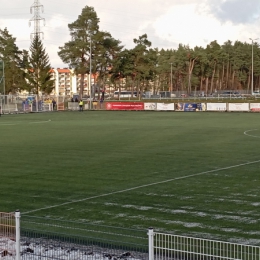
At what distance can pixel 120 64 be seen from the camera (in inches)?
4481

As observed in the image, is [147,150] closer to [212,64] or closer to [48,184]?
[48,184]

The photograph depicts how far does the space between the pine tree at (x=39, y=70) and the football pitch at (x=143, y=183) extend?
274 ft

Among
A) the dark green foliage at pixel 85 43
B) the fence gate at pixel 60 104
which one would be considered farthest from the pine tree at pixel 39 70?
the fence gate at pixel 60 104

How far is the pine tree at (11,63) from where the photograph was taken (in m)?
119

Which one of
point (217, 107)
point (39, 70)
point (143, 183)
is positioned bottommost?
point (143, 183)

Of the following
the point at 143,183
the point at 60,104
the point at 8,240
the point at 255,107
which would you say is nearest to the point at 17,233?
the point at 8,240

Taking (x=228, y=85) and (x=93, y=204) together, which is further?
(x=228, y=85)

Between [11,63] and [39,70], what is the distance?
10.5 meters

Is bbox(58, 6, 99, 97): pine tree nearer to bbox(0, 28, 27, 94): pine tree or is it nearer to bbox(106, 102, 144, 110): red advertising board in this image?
bbox(0, 28, 27, 94): pine tree

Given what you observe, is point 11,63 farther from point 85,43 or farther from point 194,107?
point 194,107

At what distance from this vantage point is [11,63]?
4793 inches

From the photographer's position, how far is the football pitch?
12.5 m

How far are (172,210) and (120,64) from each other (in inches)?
3993

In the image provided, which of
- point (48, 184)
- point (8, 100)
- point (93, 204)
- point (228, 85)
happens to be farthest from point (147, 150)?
point (228, 85)
